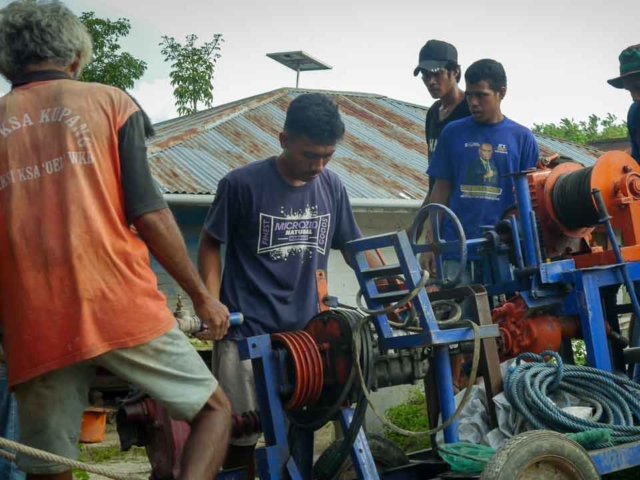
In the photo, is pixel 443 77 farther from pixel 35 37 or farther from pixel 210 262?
pixel 35 37

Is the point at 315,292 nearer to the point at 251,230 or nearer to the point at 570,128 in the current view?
the point at 251,230

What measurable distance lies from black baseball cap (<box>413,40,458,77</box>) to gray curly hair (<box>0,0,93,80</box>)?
380cm

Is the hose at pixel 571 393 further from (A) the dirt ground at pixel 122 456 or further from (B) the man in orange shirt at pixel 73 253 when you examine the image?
(A) the dirt ground at pixel 122 456

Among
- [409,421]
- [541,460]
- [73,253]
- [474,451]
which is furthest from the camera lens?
[409,421]

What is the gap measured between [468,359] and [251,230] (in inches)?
54.5

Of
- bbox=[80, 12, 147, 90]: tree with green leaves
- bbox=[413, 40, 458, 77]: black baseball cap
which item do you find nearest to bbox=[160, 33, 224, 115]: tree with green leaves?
bbox=[80, 12, 147, 90]: tree with green leaves

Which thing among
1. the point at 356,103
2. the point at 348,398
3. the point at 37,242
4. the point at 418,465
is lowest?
the point at 418,465

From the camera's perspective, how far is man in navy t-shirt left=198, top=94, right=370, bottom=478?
4.92 m

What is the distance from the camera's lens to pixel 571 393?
15.9 ft

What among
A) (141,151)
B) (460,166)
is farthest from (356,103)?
(141,151)

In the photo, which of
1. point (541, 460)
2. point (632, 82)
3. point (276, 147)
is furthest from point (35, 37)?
point (276, 147)

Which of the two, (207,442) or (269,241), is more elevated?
(269,241)

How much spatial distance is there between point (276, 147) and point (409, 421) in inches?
296

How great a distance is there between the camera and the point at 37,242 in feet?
11.8
